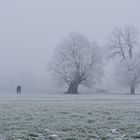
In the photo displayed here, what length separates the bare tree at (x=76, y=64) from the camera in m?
76.2

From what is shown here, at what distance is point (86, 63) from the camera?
3061 inches

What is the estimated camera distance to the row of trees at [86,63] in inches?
2997

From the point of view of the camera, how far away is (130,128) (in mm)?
11438

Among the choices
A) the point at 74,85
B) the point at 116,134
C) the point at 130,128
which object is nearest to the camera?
the point at 116,134

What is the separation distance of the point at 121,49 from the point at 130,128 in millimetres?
69727

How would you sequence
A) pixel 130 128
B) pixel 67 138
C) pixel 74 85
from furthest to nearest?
1. pixel 74 85
2. pixel 130 128
3. pixel 67 138

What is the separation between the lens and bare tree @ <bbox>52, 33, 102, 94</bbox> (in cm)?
7625

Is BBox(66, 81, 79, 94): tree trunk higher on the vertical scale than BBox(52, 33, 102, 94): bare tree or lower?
lower

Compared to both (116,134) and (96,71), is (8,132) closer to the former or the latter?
(116,134)

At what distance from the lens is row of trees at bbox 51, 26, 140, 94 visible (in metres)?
76.1

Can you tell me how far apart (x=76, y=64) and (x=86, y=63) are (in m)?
2.02

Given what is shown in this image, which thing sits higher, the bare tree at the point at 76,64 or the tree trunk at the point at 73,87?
the bare tree at the point at 76,64

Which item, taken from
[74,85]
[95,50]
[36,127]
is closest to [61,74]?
[74,85]

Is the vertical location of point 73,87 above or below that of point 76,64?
below
